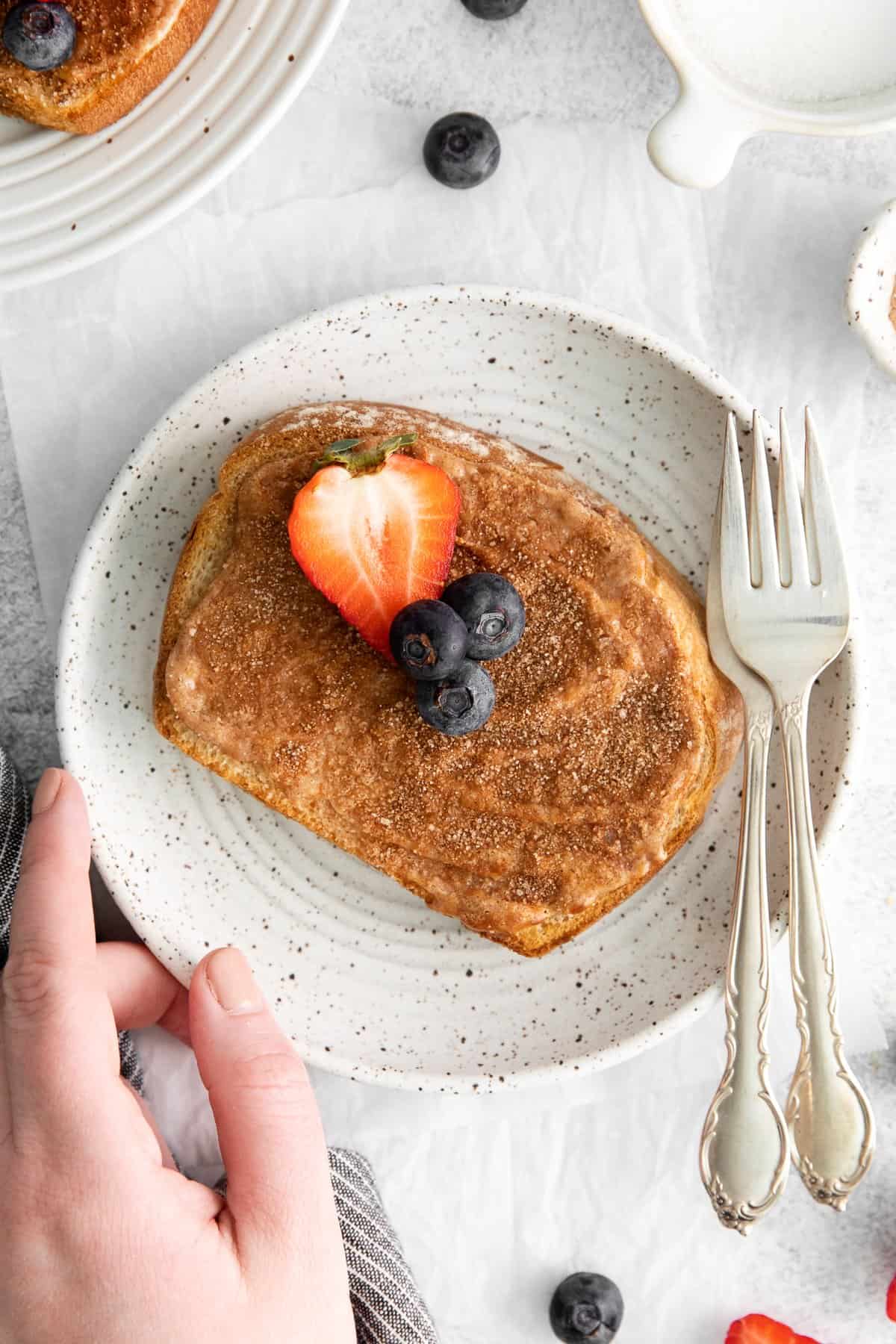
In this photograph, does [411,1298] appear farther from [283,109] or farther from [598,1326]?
[283,109]

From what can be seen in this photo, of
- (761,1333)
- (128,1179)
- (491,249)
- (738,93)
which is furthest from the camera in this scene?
(761,1333)

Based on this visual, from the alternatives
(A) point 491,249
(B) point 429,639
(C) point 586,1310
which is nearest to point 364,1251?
(C) point 586,1310

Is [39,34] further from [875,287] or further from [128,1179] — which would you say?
[128,1179]

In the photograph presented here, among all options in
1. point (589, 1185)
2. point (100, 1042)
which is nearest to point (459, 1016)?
point (589, 1185)

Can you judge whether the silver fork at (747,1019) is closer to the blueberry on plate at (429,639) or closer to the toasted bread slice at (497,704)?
the toasted bread slice at (497,704)

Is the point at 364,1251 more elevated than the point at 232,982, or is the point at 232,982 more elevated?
the point at 232,982

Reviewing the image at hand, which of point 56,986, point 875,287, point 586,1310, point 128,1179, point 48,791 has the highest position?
point 875,287
